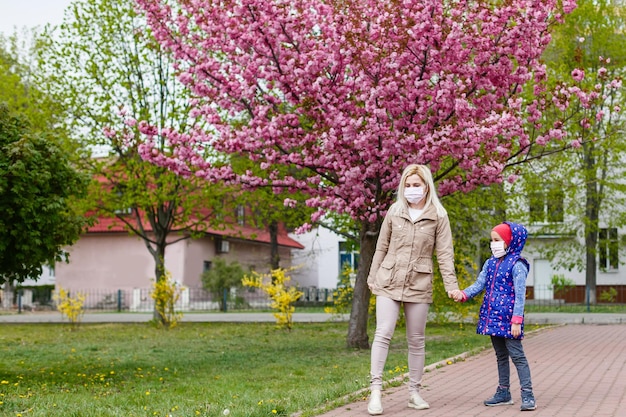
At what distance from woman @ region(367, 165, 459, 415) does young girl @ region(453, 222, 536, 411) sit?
0.41m

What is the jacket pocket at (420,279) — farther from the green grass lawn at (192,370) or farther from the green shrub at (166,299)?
the green shrub at (166,299)

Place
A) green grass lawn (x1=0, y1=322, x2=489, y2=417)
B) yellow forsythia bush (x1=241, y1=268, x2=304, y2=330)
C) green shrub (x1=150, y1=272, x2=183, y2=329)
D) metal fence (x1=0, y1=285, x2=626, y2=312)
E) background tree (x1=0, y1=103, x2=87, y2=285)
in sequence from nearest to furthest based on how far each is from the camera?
green grass lawn (x1=0, y1=322, x2=489, y2=417) < background tree (x1=0, y1=103, x2=87, y2=285) < yellow forsythia bush (x1=241, y1=268, x2=304, y2=330) < green shrub (x1=150, y1=272, x2=183, y2=329) < metal fence (x1=0, y1=285, x2=626, y2=312)

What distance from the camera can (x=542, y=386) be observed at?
9.30m

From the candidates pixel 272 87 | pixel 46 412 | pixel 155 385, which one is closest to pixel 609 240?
pixel 272 87

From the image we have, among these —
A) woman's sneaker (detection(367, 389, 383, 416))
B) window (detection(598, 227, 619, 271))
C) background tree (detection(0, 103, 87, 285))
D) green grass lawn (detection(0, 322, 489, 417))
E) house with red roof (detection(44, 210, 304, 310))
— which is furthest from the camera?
house with red roof (detection(44, 210, 304, 310))

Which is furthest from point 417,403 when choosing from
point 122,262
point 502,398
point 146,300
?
point 122,262

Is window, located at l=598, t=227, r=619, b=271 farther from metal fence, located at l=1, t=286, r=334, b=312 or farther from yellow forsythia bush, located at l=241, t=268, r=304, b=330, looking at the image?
yellow forsythia bush, located at l=241, t=268, r=304, b=330

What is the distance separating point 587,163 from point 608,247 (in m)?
5.47

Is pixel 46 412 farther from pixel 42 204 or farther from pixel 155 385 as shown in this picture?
pixel 42 204

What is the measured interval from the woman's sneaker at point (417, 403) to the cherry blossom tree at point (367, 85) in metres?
6.16

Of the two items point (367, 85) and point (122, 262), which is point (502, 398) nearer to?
point (367, 85)

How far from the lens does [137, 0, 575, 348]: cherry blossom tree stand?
13430 millimetres

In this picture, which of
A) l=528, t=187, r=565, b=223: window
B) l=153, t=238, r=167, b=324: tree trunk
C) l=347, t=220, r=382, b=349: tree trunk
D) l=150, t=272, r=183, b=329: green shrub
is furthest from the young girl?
l=528, t=187, r=565, b=223: window

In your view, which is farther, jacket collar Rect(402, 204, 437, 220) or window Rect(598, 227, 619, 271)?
window Rect(598, 227, 619, 271)
